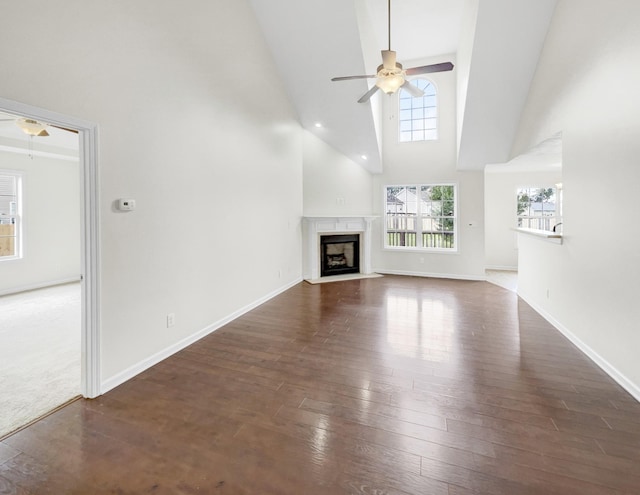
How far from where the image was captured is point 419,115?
23.0 ft

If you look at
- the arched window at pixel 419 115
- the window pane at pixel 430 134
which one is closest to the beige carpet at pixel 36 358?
the arched window at pixel 419 115

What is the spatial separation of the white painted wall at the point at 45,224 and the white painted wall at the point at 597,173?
841 centimetres

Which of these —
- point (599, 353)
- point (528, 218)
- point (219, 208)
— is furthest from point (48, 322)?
point (528, 218)

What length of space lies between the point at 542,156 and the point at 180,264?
18.7 feet

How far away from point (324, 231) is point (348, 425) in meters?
4.86

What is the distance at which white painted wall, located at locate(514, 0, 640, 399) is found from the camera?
92.9 inches

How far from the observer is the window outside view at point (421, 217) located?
7.05 meters

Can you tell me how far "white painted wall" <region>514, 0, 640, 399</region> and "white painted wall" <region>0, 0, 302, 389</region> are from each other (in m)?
3.74

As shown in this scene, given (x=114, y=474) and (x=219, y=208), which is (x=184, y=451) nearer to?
(x=114, y=474)

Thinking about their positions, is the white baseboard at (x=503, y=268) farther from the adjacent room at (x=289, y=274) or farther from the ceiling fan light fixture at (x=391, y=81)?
the ceiling fan light fixture at (x=391, y=81)

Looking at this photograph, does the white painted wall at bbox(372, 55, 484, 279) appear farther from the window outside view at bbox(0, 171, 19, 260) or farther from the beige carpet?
the window outside view at bbox(0, 171, 19, 260)

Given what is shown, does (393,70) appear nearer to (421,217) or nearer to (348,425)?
(348,425)

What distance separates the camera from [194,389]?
2.43 metres

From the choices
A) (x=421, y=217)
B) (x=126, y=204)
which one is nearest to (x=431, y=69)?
(x=126, y=204)
